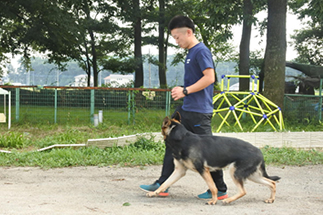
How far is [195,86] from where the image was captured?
4.04 meters

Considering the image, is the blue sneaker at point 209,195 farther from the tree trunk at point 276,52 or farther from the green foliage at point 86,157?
the tree trunk at point 276,52

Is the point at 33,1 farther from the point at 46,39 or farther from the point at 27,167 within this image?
the point at 27,167

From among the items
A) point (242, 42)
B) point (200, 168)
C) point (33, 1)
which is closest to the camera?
point (200, 168)

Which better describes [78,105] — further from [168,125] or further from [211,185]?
[211,185]

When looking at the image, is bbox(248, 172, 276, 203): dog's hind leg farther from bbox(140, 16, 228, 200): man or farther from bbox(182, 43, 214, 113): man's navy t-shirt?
bbox(182, 43, 214, 113): man's navy t-shirt

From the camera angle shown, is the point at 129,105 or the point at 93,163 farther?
the point at 129,105

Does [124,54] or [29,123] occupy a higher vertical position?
[124,54]

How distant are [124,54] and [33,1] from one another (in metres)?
11.7

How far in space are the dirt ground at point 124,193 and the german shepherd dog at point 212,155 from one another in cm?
36

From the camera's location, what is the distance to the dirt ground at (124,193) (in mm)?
3826

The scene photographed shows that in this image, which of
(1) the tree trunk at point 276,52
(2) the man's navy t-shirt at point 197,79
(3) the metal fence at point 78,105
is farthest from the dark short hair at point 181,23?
(1) the tree trunk at point 276,52

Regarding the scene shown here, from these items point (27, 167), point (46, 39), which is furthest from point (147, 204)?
point (46, 39)

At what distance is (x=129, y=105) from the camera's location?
12102 mm

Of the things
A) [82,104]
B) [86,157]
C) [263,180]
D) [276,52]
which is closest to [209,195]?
[263,180]
